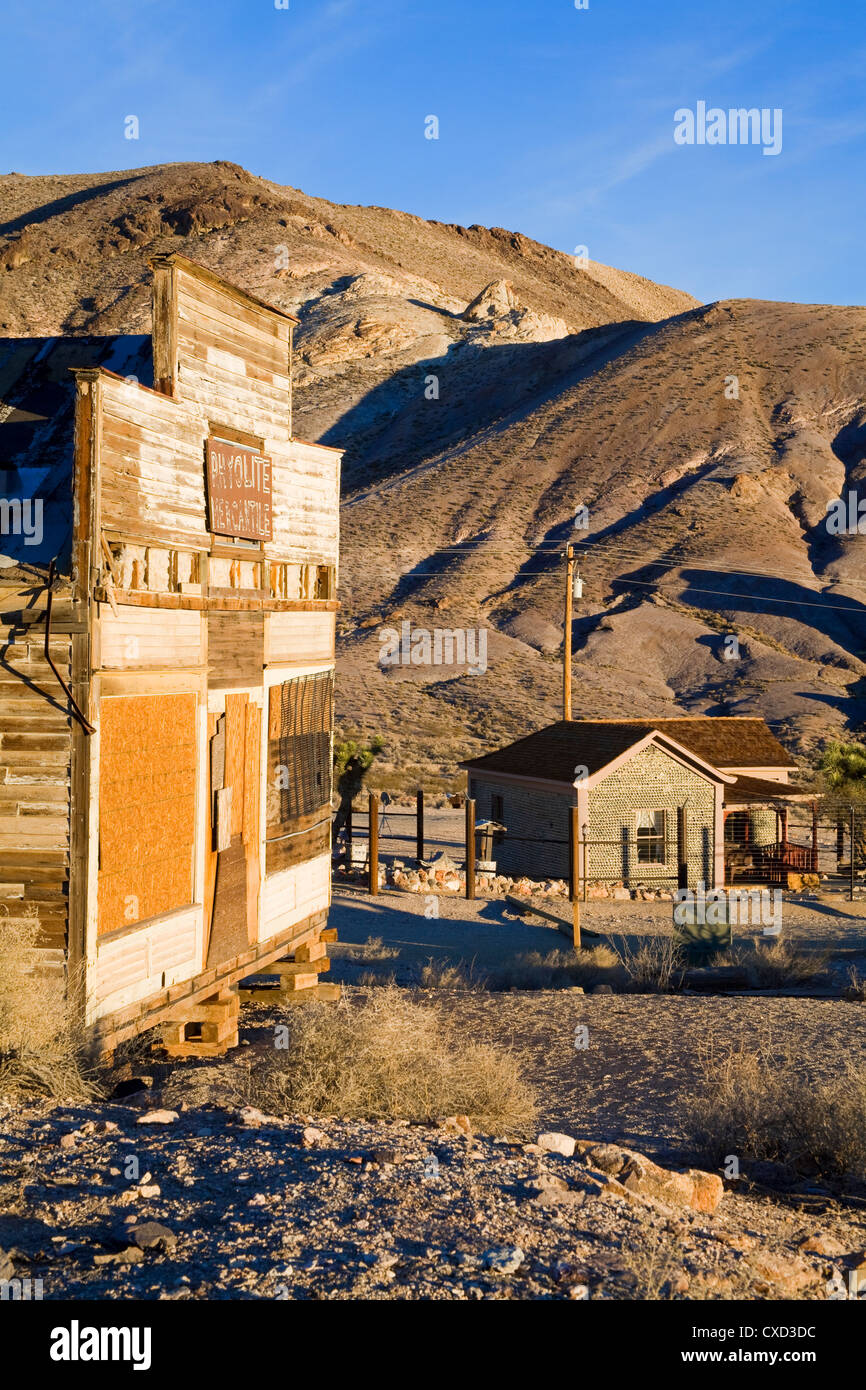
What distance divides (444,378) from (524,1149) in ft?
309

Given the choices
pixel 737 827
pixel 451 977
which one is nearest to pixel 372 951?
pixel 451 977

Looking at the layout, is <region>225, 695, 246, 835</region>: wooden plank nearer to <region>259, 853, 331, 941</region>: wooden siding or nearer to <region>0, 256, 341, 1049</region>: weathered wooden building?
<region>0, 256, 341, 1049</region>: weathered wooden building

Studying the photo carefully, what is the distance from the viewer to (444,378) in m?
96.9

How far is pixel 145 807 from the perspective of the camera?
945cm

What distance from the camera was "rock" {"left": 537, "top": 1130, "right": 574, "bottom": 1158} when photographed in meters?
7.60

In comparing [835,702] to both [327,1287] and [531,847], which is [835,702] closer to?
[531,847]

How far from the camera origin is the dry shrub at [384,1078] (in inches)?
327

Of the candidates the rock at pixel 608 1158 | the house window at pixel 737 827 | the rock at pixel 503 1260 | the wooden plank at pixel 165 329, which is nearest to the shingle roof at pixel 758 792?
the house window at pixel 737 827

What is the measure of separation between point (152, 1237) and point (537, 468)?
72.4 meters

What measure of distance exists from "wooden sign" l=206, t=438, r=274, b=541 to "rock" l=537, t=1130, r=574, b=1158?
234 inches

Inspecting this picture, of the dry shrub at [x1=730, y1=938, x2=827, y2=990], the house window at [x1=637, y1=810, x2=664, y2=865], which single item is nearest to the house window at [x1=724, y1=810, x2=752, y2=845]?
the house window at [x1=637, y1=810, x2=664, y2=865]

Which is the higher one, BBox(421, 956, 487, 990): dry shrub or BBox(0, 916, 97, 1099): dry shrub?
BBox(0, 916, 97, 1099): dry shrub

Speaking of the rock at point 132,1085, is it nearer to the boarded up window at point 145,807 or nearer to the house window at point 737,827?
the boarded up window at point 145,807

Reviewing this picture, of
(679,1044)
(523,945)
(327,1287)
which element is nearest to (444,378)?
(523,945)
